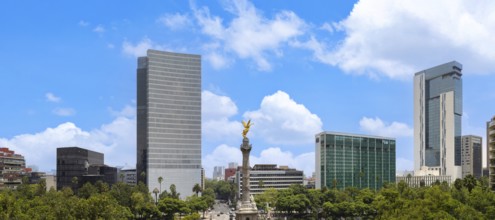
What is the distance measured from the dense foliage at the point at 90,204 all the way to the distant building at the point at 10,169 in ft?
89.6

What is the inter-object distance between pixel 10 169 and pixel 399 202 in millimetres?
145661

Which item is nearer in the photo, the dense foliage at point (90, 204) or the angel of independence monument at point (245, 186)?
the dense foliage at point (90, 204)

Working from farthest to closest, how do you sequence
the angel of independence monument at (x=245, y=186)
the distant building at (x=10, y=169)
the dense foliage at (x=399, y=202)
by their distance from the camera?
the distant building at (x=10, y=169), the angel of independence monument at (x=245, y=186), the dense foliage at (x=399, y=202)

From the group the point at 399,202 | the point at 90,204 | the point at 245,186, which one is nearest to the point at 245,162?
the point at 245,186

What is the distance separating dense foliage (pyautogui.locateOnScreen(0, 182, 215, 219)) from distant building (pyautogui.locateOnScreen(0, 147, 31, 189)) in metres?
27.3

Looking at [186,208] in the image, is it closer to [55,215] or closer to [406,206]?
[55,215]

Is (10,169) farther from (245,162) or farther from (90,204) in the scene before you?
(90,204)

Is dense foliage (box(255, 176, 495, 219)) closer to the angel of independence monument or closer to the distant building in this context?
the angel of independence monument

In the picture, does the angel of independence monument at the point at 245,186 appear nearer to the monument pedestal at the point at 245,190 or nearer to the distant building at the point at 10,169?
the monument pedestal at the point at 245,190

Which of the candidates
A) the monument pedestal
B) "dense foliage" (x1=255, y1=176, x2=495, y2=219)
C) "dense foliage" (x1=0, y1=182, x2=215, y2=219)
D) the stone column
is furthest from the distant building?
the stone column

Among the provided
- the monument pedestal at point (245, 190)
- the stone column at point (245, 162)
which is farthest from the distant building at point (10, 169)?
the stone column at point (245, 162)

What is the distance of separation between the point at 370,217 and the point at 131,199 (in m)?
71.8

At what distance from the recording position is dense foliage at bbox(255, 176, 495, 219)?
281ft

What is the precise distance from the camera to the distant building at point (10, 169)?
608 ft
